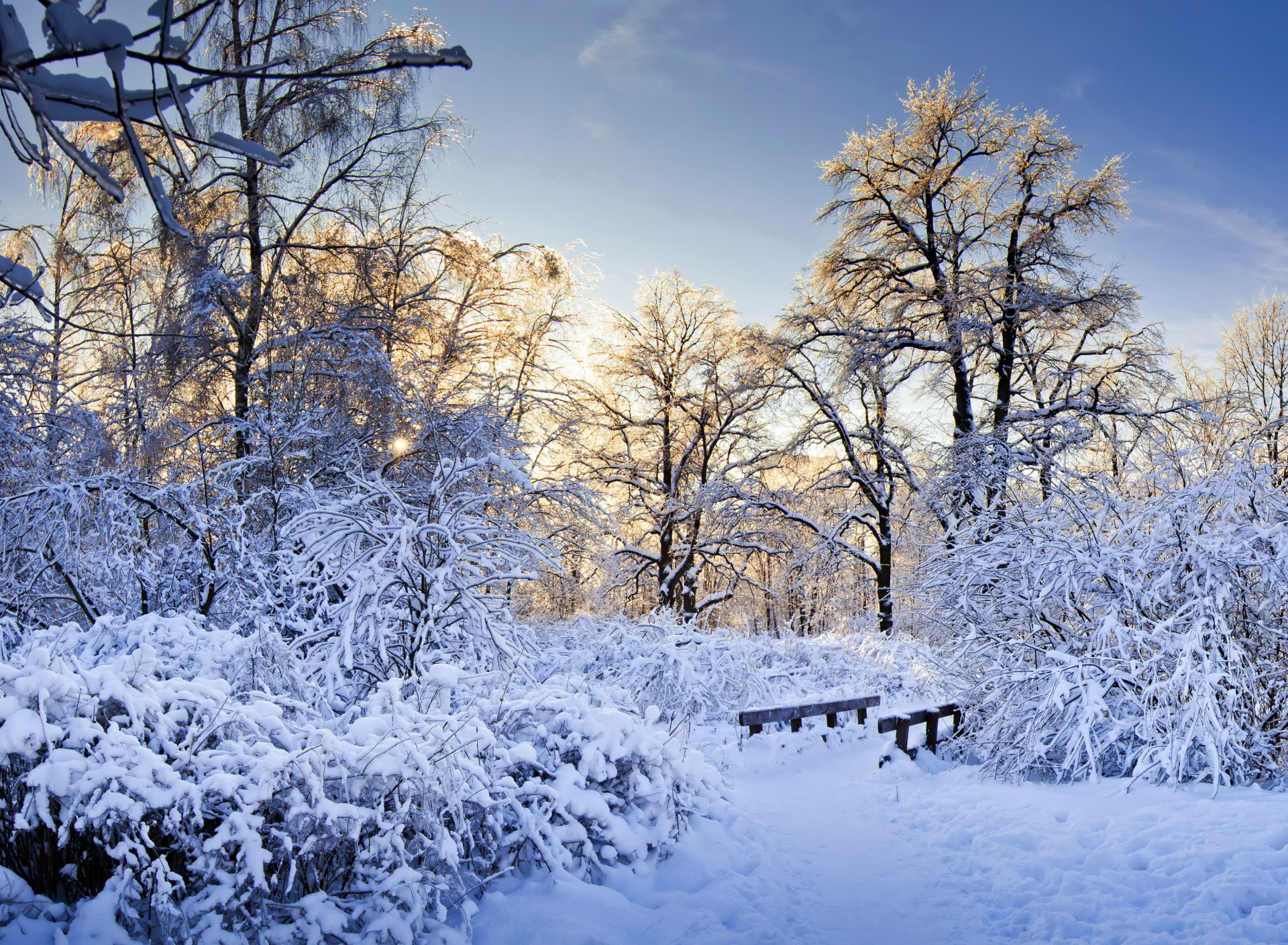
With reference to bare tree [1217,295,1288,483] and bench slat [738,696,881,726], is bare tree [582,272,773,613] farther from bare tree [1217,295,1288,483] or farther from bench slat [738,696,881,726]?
bare tree [1217,295,1288,483]

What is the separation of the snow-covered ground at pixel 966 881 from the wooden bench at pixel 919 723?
182 centimetres

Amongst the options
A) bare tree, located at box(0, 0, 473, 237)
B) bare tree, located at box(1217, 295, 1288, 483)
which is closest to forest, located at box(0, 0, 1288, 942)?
bare tree, located at box(0, 0, 473, 237)

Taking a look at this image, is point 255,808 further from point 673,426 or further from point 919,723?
point 673,426

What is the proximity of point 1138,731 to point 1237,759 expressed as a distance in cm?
58

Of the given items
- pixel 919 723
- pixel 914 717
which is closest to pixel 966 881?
pixel 914 717

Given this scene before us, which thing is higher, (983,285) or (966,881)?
(983,285)

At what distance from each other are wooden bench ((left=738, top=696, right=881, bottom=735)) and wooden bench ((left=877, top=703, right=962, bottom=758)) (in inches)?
27.5

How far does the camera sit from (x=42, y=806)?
2.48 metres

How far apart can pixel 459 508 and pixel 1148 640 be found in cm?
553

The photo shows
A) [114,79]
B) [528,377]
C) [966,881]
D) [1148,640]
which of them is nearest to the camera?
[114,79]

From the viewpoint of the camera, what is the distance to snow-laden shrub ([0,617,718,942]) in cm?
260

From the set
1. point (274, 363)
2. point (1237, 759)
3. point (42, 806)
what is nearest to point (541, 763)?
point (42, 806)

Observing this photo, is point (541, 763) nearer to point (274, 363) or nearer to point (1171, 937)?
point (1171, 937)

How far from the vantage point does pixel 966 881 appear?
4.23 m
